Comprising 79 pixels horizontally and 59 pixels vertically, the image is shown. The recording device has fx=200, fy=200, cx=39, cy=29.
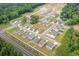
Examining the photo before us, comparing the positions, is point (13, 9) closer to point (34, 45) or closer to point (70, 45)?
Result: point (34, 45)

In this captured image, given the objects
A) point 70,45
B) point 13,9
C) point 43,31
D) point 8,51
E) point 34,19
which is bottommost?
point 8,51

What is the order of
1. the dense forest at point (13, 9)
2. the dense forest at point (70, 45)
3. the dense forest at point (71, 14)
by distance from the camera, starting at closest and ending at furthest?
1. the dense forest at point (70, 45)
2. the dense forest at point (71, 14)
3. the dense forest at point (13, 9)

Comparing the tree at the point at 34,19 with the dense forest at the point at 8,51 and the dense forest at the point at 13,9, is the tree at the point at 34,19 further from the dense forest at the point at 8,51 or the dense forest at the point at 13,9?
the dense forest at the point at 8,51

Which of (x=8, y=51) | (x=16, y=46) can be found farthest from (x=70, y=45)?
(x=8, y=51)

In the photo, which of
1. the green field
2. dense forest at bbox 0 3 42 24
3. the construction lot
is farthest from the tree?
the green field

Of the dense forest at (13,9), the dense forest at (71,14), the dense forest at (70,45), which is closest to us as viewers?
the dense forest at (70,45)

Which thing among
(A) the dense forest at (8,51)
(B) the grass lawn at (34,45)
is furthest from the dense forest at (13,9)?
(A) the dense forest at (8,51)

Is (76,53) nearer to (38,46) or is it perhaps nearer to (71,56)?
(71,56)
